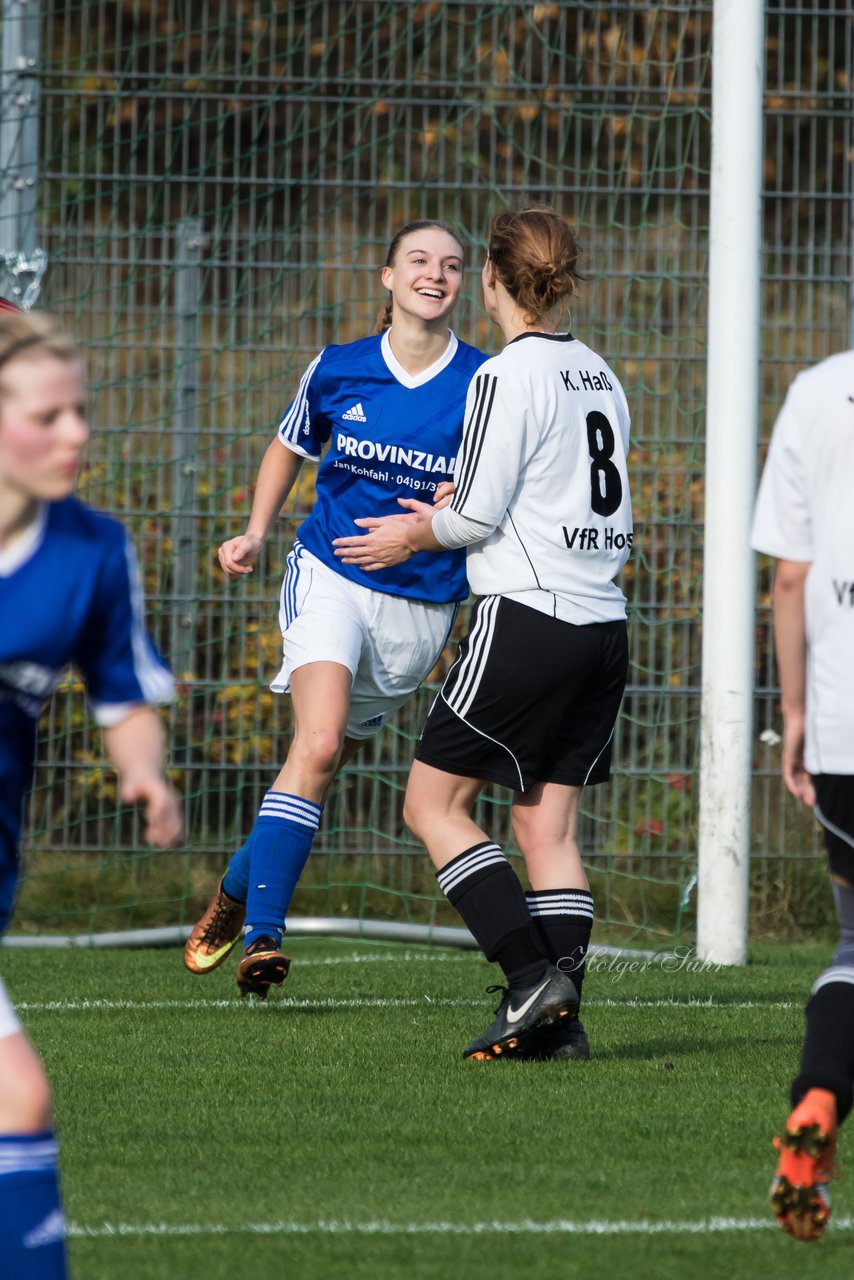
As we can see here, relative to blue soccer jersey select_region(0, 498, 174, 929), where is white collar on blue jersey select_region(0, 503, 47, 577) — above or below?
above

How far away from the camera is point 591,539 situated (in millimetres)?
4699

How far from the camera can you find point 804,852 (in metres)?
8.12

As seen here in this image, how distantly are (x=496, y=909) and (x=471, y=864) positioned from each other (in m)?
0.13

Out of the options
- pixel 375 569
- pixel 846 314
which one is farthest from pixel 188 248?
pixel 375 569

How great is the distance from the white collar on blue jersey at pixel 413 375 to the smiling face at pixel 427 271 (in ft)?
0.46

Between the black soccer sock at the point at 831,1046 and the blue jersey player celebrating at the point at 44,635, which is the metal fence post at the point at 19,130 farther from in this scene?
the black soccer sock at the point at 831,1046

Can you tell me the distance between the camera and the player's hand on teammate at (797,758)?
3158 millimetres

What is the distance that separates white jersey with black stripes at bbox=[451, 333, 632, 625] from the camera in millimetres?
4582

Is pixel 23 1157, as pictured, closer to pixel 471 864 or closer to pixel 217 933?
pixel 471 864

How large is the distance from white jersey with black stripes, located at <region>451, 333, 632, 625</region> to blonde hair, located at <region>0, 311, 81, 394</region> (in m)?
1.98

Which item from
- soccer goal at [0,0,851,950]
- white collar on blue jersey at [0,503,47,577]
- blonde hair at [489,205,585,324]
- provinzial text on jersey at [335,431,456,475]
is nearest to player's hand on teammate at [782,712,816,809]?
white collar on blue jersey at [0,503,47,577]

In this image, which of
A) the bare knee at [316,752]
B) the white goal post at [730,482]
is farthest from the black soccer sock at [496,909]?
the white goal post at [730,482]

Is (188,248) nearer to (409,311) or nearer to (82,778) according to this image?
(82,778)

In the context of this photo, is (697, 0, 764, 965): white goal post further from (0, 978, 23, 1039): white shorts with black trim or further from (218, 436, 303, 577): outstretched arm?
(0, 978, 23, 1039): white shorts with black trim
